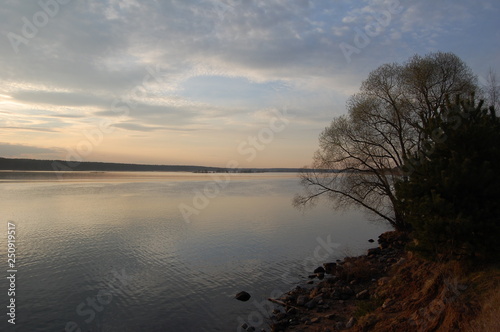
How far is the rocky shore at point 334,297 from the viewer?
12.1 meters

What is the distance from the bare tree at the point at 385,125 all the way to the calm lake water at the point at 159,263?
4952 mm

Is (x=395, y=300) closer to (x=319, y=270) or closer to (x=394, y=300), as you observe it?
(x=394, y=300)

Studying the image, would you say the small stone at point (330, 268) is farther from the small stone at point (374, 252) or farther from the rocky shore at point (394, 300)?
the small stone at point (374, 252)

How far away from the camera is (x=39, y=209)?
36.4m

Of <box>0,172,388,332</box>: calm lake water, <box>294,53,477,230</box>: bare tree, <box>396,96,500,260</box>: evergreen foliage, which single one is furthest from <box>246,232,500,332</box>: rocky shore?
<box>294,53,477,230</box>: bare tree

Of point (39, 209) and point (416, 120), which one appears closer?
point (416, 120)

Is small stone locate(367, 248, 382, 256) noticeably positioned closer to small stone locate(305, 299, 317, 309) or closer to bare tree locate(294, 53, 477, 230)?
bare tree locate(294, 53, 477, 230)

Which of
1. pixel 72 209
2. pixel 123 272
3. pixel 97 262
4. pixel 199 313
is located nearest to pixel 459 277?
pixel 199 313

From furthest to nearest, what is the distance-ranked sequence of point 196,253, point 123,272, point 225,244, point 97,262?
point 225,244 < point 196,253 < point 97,262 < point 123,272

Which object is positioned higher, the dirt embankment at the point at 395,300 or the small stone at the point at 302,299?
the dirt embankment at the point at 395,300

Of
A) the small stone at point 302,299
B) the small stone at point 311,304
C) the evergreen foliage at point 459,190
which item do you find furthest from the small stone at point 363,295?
the evergreen foliage at point 459,190

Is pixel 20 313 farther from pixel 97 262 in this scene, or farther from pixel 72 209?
pixel 72 209

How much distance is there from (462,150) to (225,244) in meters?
17.0

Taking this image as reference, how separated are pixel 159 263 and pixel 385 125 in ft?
63.5
